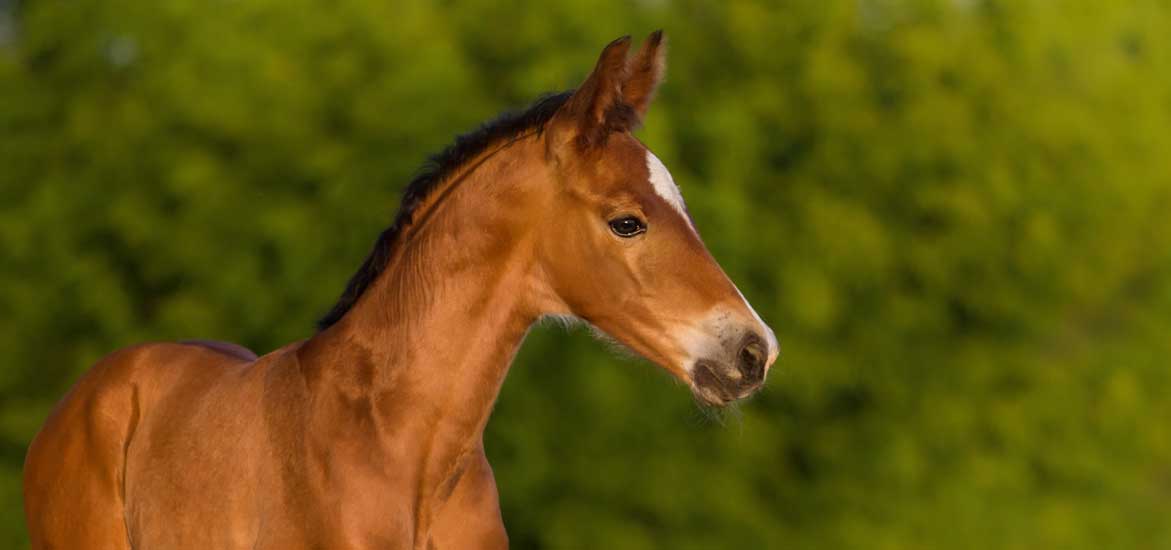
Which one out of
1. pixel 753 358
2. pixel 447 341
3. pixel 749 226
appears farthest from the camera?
pixel 749 226

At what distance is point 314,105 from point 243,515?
29.2ft

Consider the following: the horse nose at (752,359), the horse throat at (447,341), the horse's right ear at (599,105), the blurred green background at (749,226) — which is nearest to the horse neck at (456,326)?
the horse throat at (447,341)

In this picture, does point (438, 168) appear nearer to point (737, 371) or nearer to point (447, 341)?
point (447, 341)

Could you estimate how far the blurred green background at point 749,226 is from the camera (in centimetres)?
1220

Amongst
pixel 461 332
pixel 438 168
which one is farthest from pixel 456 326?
pixel 438 168

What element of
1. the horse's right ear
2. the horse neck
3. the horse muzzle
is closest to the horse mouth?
the horse muzzle

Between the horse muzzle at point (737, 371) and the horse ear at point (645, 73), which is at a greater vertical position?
the horse ear at point (645, 73)

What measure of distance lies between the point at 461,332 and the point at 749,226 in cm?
898

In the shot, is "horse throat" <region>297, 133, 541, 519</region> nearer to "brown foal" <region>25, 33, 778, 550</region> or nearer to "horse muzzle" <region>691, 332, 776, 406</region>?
"brown foal" <region>25, 33, 778, 550</region>

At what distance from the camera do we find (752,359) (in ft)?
12.0

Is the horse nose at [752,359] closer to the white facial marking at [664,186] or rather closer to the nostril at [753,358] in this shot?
the nostril at [753,358]

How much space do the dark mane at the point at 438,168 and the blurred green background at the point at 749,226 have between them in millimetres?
7711

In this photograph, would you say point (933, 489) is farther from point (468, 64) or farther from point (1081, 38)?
point (468, 64)

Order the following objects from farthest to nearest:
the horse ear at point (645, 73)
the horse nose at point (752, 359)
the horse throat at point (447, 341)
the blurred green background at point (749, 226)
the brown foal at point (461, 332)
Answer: the blurred green background at point (749, 226) < the horse ear at point (645, 73) < the horse throat at point (447, 341) < the brown foal at point (461, 332) < the horse nose at point (752, 359)
